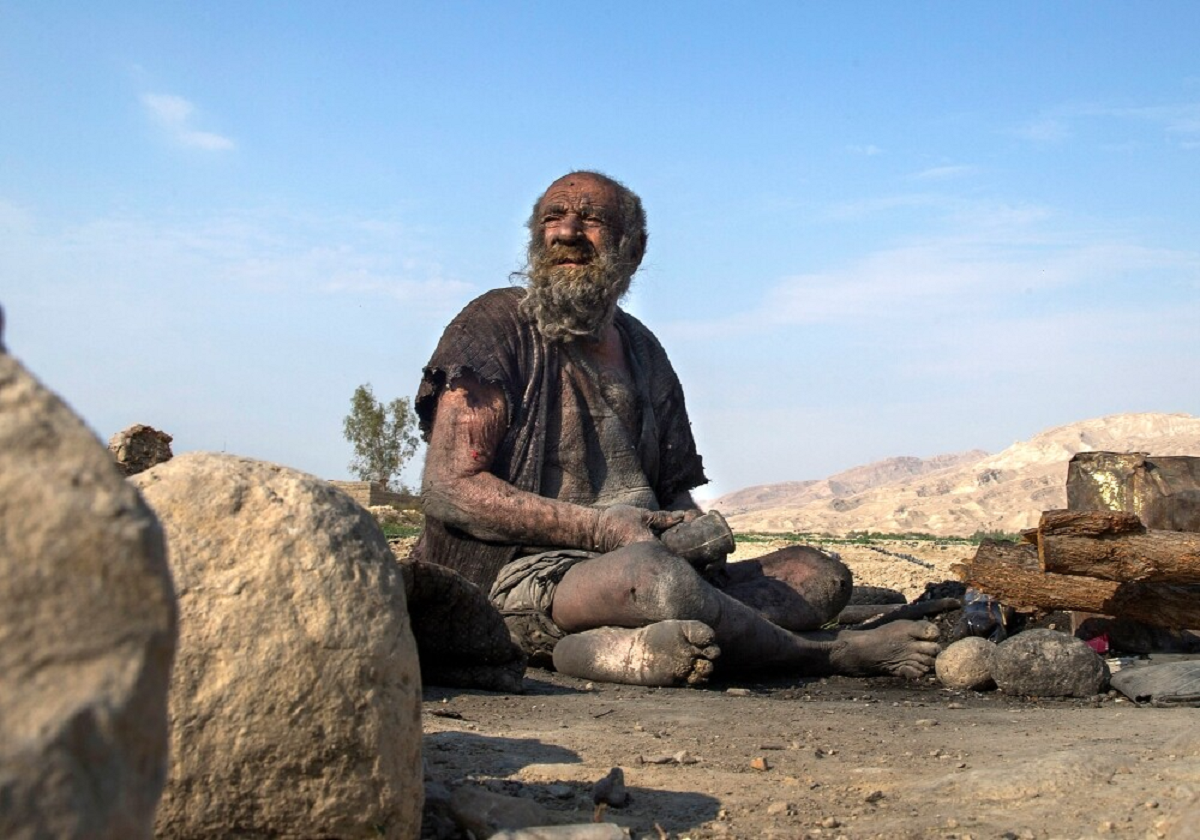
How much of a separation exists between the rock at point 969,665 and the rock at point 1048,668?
83 millimetres

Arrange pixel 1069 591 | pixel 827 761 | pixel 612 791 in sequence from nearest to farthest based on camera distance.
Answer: pixel 612 791
pixel 827 761
pixel 1069 591

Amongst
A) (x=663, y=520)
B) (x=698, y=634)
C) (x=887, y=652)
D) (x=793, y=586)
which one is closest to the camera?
(x=698, y=634)

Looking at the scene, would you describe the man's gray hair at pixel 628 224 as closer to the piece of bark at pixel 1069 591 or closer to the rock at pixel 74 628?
the piece of bark at pixel 1069 591

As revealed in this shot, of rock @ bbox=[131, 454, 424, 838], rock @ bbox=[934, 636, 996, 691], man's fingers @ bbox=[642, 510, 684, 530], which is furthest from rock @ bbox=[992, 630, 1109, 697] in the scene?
rock @ bbox=[131, 454, 424, 838]

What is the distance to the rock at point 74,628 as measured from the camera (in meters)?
1.51

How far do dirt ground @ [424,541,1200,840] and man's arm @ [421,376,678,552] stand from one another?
3.82 feet

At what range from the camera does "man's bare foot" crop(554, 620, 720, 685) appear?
6020 millimetres

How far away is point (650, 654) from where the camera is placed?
611cm

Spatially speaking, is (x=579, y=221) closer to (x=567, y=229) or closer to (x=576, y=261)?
(x=567, y=229)

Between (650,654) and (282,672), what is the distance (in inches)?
142

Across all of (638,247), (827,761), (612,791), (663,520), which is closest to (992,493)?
(638,247)

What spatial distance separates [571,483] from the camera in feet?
24.5

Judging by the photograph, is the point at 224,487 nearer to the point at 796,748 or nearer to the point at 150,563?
the point at 150,563

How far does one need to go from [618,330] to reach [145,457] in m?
3.28
